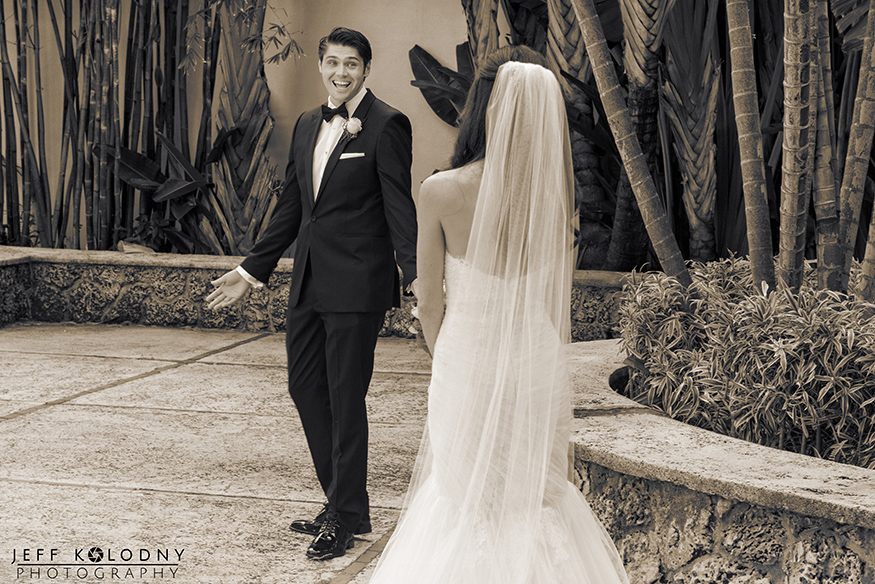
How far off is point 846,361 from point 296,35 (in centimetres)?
634

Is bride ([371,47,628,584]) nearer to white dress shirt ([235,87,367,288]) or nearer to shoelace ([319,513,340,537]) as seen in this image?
shoelace ([319,513,340,537])

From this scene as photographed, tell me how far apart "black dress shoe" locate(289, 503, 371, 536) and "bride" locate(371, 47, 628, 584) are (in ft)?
2.81

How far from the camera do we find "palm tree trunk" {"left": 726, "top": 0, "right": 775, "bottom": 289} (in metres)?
3.05

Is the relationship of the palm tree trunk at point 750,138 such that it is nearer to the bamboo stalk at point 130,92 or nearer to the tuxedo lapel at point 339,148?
the tuxedo lapel at point 339,148

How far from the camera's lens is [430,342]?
222cm

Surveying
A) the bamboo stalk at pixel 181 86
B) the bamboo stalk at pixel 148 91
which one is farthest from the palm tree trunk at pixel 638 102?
the bamboo stalk at pixel 148 91

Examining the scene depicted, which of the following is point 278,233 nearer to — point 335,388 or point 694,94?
point 335,388

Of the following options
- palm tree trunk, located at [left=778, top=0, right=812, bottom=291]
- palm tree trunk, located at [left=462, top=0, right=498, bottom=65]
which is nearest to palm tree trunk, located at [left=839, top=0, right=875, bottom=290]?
palm tree trunk, located at [left=778, top=0, right=812, bottom=291]

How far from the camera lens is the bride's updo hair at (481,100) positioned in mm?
2006

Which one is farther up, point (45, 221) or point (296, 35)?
point (296, 35)

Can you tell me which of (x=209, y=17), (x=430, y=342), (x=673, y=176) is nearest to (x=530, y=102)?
(x=430, y=342)

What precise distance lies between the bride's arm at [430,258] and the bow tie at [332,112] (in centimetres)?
90

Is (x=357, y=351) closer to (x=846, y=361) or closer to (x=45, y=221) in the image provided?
(x=846, y=361)

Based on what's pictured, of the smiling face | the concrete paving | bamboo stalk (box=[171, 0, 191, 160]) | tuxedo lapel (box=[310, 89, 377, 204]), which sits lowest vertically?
the concrete paving
